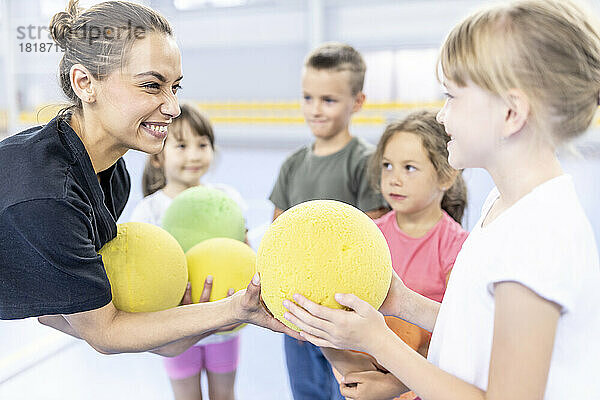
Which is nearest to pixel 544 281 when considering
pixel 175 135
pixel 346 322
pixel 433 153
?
pixel 346 322

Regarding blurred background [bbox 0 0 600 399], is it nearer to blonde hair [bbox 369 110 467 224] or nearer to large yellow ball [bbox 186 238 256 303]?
blonde hair [bbox 369 110 467 224]

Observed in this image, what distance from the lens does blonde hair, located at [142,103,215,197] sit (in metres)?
1.83

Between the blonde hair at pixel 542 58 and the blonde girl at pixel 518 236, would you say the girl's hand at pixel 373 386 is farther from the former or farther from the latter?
the blonde hair at pixel 542 58

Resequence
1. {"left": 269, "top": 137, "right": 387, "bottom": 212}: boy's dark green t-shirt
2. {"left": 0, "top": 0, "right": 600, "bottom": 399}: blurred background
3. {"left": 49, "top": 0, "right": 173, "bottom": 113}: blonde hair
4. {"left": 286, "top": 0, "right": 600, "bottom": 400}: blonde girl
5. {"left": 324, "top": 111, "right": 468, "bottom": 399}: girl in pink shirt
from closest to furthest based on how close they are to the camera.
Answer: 1. {"left": 286, "top": 0, "right": 600, "bottom": 400}: blonde girl
2. {"left": 49, "top": 0, "right": 173, "bottom": 113}: blonde hair
3. {"left": 324, "top": 111, "right": 468, "bottom": 399}: girl in pink shirt
4. {"left": 269, "top": 137, "right": 387, "bottom": 212}: boy's dark green t-shirt
5. {"left": 0, "top": 0, "right": 600, "bottom": 399}: blurred background

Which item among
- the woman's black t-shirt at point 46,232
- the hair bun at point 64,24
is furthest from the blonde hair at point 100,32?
the woman's black t-shirt at point 46,232

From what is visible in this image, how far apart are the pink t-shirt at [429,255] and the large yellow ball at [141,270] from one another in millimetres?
536

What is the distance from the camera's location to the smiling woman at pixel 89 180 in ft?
3.01

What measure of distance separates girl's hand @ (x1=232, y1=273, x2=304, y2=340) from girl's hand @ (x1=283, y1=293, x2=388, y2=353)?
16 centimetres

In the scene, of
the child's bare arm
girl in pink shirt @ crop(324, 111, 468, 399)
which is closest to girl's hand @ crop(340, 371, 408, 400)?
the child's bare arm

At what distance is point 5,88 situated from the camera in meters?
1.78

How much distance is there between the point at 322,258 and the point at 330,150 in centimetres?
103

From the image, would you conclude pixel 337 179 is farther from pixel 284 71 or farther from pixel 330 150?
pixel 284 71

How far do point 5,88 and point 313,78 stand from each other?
101 cm

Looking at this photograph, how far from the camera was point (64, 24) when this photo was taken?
1042 mm
